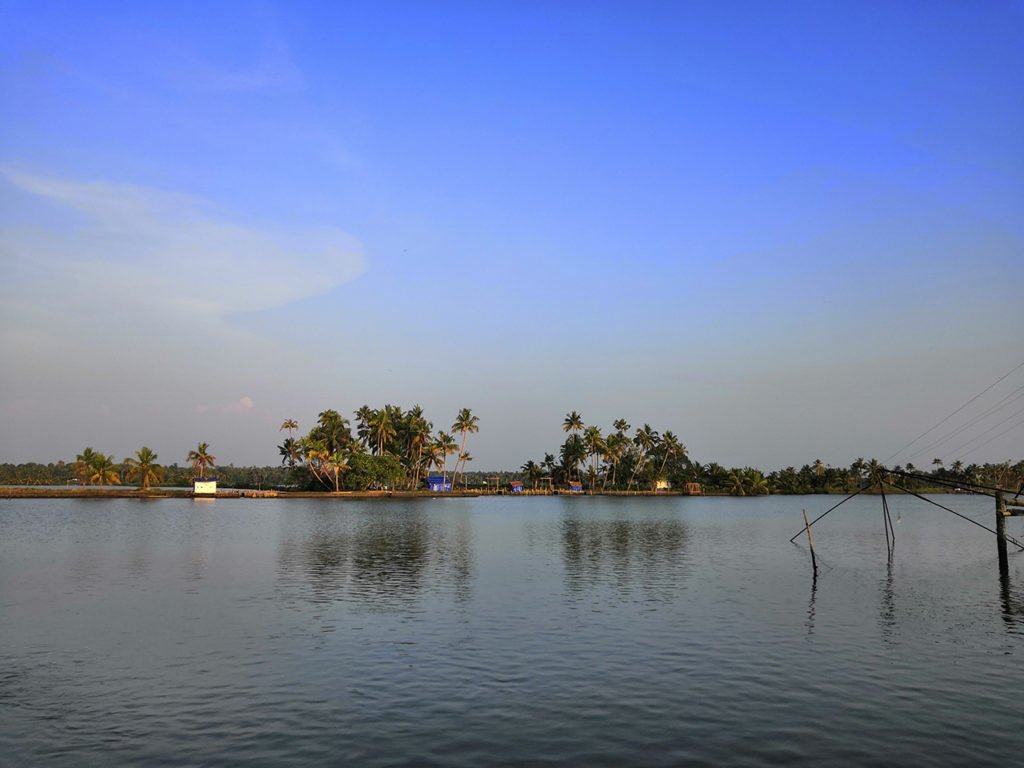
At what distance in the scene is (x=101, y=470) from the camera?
16975cm

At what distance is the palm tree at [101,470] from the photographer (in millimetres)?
167875

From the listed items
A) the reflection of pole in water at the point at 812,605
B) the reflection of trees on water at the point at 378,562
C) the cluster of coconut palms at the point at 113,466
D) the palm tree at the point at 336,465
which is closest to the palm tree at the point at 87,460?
the cluster of coconut palms at the point at 113,466

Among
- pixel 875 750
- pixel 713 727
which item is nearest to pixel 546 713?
pixel 713 727

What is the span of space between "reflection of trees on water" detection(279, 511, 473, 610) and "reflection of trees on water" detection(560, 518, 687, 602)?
766 cm

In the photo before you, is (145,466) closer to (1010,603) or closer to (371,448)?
(371,448)

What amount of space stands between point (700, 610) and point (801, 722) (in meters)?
14.7

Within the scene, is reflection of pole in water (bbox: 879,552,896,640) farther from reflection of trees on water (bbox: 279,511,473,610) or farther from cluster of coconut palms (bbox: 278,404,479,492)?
cluster of coconut palms (bbox: 278,404,479,492)

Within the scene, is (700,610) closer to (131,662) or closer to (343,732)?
(343,732)

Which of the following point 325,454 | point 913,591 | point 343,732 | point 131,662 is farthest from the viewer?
point 325,454

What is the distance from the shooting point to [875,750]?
608 inches

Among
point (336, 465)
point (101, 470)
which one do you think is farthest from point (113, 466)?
point (336, 465)

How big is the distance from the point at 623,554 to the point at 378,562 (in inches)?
758

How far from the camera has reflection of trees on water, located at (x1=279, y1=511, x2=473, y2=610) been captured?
36250 mm

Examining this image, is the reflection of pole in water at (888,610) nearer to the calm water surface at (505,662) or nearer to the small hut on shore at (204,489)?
the calm water surface at (505,662)
